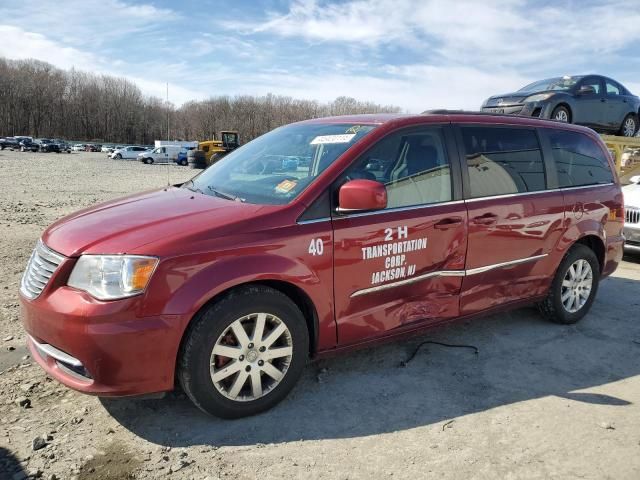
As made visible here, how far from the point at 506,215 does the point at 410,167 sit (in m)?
0.98

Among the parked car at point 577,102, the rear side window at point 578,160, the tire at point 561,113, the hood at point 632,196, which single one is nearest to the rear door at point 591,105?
the parked car at point 577,102

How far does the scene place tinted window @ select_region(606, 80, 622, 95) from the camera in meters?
11.4

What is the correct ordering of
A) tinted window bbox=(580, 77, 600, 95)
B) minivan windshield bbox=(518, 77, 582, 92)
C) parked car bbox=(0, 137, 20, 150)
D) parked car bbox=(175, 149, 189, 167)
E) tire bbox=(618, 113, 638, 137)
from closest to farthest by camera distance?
minivan windshield bbox=(518, 77, 582, 92)
tinted window bbox=(580, 77, 600, 95)
tire bbox=(618, 113, 638, 137)
parked car bbox=(175, 149, 189, 167)
parked car bbox=(0, 137, 20, 150)

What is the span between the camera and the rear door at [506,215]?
3.90m

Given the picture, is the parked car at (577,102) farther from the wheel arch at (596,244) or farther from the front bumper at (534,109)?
the wheel arch at (596,244)

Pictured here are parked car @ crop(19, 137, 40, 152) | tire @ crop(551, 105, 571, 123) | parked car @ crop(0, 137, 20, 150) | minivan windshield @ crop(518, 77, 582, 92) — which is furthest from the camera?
parked car @ crop(0, 137, 20, 150)

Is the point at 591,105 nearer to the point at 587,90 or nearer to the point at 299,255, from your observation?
the point at 587,90

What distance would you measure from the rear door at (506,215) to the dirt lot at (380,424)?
533mm

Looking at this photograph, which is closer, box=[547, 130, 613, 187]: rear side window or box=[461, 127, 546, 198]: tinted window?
box=[461, 127, 546, 198]: tinted window

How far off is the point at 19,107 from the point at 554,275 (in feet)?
378

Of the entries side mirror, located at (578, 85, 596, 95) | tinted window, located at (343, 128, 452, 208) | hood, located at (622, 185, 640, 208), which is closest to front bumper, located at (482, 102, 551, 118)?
side mirror, located at (578, 85, 596, 95)

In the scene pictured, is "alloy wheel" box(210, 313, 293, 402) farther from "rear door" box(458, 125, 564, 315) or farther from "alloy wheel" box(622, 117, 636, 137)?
"alloy wheel" box(622, 117, 636, 137)

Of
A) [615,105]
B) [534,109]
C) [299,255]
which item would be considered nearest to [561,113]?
[534,109]

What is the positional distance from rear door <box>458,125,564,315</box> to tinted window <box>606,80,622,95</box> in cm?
866
